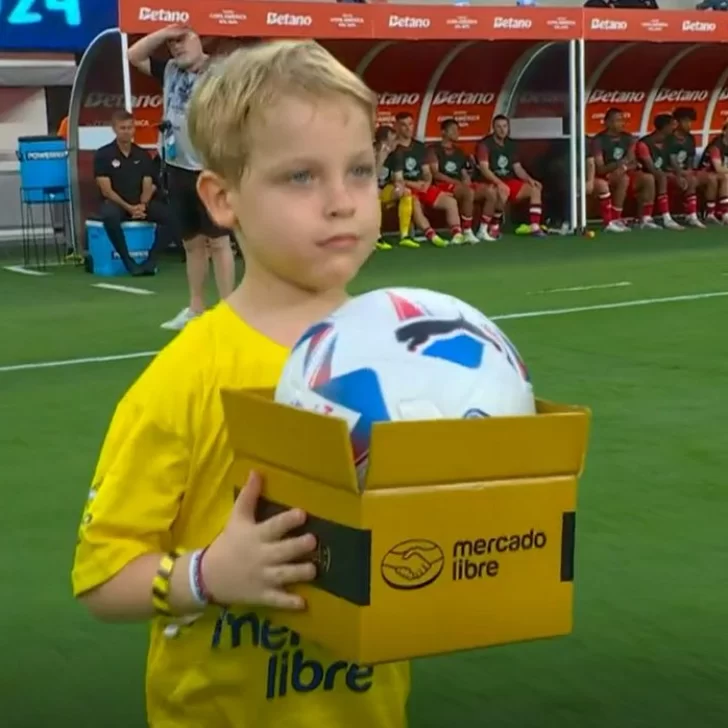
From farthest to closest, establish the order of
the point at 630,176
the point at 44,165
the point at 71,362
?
the point at 630,176
the point at 44,165
the point at 71,362

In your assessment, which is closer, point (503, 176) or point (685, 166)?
point (503, 176)

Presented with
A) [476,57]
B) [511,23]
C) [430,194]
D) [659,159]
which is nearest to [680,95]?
[659,159]

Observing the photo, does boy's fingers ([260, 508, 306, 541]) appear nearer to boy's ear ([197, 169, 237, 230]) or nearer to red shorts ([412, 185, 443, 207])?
boy's ear ([197, 169, 237, 230])

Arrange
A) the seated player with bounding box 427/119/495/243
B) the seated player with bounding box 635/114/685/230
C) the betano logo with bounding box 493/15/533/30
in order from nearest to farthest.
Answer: the betano logo with bounding box 493/15/533/30 < the seated player with bounding box 427/119/495/243 < the seated player with bounding box 635/114/685/230

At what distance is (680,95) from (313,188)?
1697 cm

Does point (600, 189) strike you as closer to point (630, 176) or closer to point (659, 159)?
point (630, 176)

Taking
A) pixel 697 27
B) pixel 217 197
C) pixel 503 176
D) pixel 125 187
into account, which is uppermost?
pixel 697 27

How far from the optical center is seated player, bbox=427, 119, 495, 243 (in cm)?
1491

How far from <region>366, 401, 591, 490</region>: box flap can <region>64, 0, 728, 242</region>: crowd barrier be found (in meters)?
10.9

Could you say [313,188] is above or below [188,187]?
above

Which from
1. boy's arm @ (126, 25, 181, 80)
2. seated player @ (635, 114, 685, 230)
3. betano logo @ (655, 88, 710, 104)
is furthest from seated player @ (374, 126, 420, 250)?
boy's arm @ (126, 25, 181, 80)

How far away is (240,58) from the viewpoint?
68.2 inches

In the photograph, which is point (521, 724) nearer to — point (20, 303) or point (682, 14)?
point (20, 303)

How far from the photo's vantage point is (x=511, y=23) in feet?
47.3
